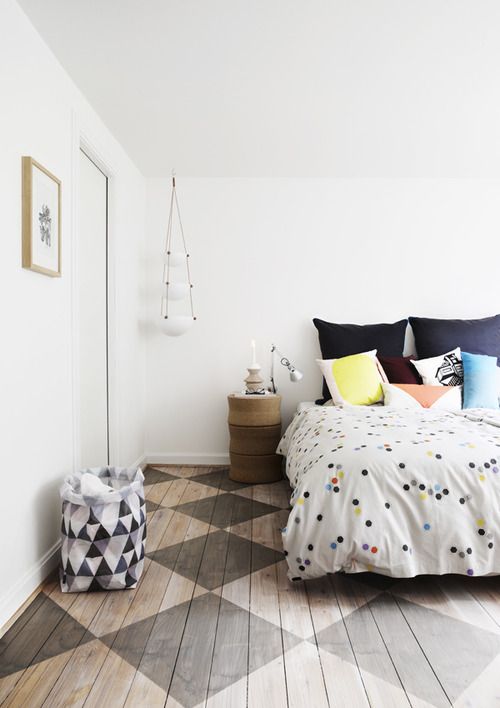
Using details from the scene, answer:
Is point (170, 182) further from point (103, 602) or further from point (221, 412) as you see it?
point (103, 602)

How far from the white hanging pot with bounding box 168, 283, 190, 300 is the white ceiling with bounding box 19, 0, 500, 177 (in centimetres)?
94

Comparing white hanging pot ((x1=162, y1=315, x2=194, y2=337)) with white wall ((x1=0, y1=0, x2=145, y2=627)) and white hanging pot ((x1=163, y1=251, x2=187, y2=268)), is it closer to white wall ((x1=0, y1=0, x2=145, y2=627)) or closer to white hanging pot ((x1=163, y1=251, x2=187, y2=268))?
white hanging pot ((x1=163, y1=251, x2=187, y2=268))

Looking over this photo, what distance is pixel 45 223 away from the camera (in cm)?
227

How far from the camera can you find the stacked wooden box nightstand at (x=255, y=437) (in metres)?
3.82

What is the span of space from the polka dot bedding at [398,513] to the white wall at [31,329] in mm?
1081

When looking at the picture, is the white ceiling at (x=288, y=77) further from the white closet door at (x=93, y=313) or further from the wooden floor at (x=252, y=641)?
the wooden floor at (x=252, y=641)

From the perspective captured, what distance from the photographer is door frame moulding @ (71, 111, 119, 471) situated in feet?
8.57

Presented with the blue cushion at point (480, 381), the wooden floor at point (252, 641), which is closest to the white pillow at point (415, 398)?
the blue cushion at point (480, 381)

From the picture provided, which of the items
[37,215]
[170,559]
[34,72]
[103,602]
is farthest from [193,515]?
[34,72]

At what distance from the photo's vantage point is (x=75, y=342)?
2.62 m

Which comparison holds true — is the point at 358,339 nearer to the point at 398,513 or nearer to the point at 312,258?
the point at 312,258

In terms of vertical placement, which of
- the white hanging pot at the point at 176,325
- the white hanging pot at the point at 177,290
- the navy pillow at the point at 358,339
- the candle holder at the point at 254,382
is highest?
the white hanging pot at the point at 177,290

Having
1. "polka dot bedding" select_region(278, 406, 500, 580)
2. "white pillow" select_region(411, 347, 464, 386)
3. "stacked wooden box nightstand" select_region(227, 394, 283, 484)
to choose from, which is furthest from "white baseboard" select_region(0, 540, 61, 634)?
"white pillow" select_region(411, 347, 464, 386)

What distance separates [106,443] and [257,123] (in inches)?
90.7
